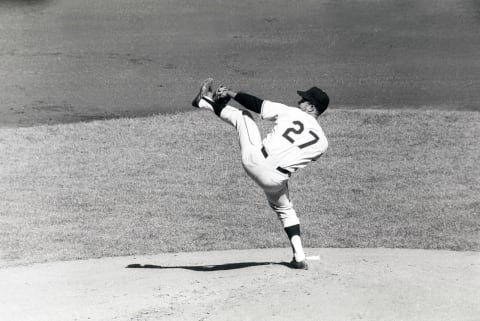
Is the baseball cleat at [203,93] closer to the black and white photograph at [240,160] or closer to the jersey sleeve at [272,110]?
the black and white photograph at [240,160]

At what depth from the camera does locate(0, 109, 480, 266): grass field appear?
880cm

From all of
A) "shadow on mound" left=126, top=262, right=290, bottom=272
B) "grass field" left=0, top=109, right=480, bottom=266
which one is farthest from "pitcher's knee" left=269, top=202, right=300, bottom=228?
"grass field" left=0, top=109, right=480, bottom=266

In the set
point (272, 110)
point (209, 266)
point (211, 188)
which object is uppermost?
point (272, 110)

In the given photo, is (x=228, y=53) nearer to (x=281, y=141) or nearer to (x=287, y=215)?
(x=287, y=215)

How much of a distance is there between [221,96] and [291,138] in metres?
0.69

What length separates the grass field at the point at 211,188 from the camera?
28.9 ft

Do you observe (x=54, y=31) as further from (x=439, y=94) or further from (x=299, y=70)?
(x=439, y=94)

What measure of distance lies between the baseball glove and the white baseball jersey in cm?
35

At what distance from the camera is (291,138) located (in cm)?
605

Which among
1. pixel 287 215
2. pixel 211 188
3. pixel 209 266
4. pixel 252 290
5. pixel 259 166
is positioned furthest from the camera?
pixel 211 188

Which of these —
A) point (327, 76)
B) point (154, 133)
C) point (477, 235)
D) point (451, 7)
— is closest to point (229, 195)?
point (154, 133)

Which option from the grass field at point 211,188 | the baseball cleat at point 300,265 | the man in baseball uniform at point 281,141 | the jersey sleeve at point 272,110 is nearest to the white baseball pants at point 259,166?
the man in baseball uniform at point 281,141

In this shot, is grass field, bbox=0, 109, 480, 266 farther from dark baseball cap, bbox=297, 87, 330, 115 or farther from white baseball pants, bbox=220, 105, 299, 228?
dark baseball cap, bbox=297, 87, 330, 115

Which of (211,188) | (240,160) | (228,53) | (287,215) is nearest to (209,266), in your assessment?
(287,215)
